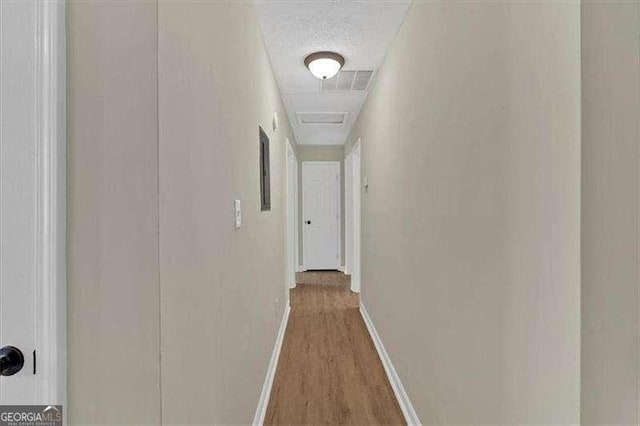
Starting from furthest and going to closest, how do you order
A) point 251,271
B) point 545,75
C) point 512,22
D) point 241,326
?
point 251,271 < point 241,326 < point 512,22 < point 545,75

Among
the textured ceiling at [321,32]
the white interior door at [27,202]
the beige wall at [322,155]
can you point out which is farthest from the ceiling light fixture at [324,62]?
the beige wall at [322,155]

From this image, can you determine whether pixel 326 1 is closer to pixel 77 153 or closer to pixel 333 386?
pixel 77 153

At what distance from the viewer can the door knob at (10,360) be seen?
25.7 inches

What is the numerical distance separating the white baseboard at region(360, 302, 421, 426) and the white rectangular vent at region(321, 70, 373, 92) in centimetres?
220

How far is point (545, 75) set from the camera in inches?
31.3

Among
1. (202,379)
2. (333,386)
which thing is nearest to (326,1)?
(202,379)

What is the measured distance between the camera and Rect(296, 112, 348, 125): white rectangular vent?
394 cm

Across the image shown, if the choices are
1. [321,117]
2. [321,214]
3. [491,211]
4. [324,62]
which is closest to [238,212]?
[491,211]

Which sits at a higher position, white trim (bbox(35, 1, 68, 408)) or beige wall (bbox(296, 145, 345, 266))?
beige wall (bbox(296, 145, 345, 266))

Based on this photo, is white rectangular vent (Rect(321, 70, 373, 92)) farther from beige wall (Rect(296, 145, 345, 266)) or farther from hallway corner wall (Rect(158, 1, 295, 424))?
beige wall (Rect(296, 145, 345, 266))
